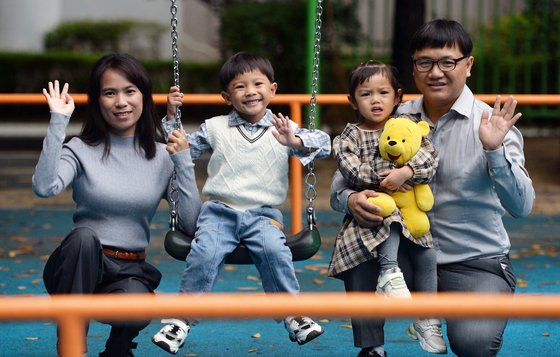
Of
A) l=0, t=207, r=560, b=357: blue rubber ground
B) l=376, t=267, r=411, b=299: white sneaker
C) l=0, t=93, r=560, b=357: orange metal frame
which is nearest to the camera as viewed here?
l=0, t=93, r=560, b=357: orange metal frame

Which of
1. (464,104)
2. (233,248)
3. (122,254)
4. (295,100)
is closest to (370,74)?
(464,104)

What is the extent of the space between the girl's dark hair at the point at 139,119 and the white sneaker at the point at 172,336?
684 mm

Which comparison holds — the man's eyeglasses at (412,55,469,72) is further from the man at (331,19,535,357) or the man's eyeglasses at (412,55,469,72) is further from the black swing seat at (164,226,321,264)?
the black swing seat at (164,226,321,264)

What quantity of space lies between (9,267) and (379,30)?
51.1 feet

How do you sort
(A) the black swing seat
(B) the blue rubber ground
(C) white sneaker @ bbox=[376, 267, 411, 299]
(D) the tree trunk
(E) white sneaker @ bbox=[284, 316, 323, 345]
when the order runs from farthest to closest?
1. (D) the tree trunk
2. (B) the blue rubber ground
3. (A) the black swing seat
4. (E) white sneaker @ bbox=[284, 316, 323, 345]
5. (C) white sneaker @ bbox=[376, 267, 411, 299]

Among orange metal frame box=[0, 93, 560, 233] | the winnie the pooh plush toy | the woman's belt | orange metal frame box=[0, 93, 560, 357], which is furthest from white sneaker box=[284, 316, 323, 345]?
orange metal frame box=[0, 93, 560, 233]

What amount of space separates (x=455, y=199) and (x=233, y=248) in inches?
35.6

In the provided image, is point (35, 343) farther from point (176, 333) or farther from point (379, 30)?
point (379, 30)

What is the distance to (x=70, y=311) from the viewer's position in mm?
2053

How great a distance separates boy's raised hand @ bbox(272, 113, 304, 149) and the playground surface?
0.81m

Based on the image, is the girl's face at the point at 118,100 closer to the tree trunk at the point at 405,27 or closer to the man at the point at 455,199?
the man at the point at 455,199

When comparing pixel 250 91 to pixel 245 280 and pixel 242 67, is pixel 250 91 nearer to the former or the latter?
pixel 242 67

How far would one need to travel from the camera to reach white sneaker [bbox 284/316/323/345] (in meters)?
4.10

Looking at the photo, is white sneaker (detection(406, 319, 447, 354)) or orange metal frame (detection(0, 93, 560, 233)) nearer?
white sneaker (detection(406, 319, 447, 354))
